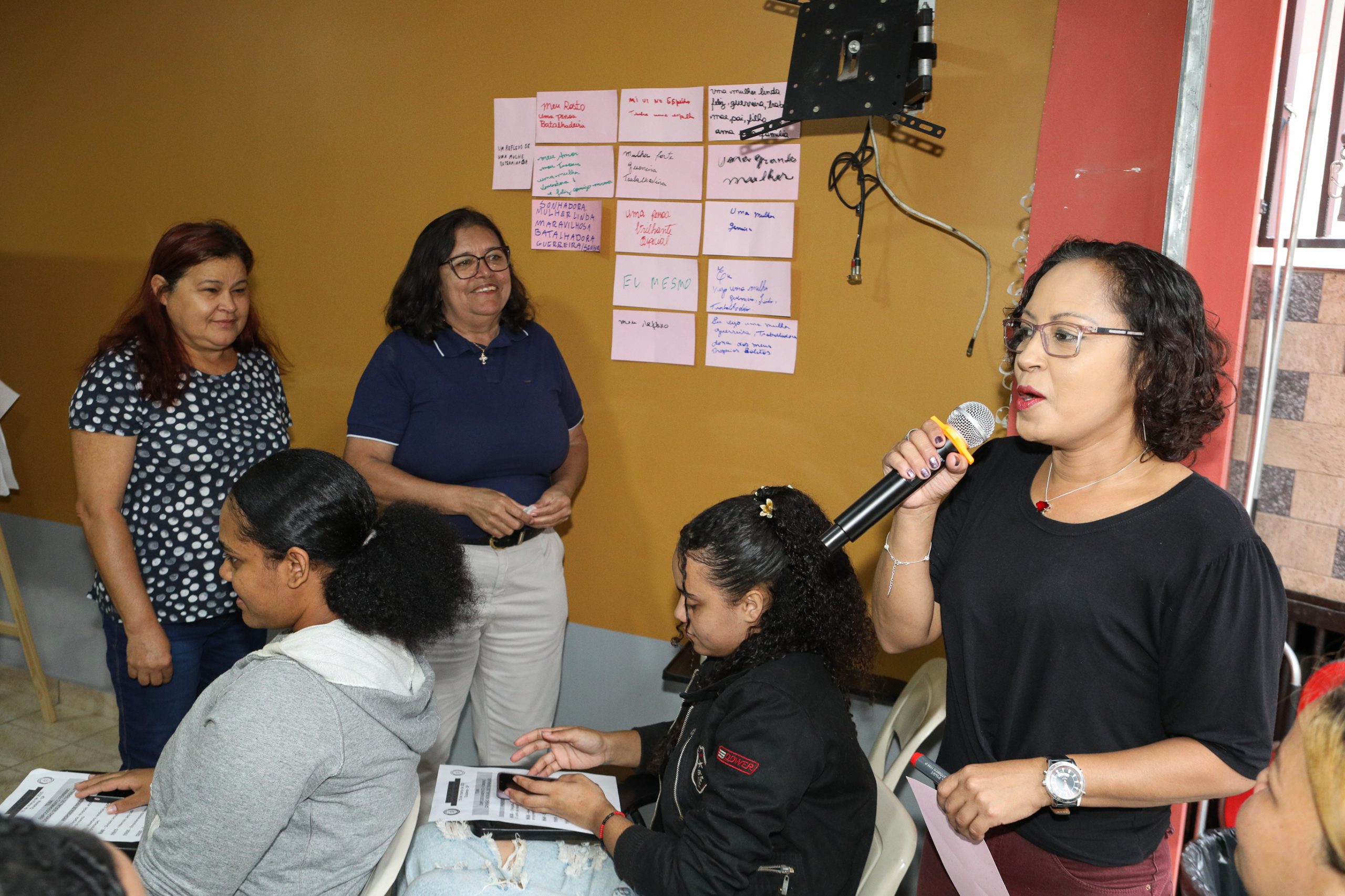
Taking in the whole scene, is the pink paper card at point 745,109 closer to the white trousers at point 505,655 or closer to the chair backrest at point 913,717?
the white trousers at point 505,655

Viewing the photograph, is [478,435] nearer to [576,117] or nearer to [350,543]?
[350,543]

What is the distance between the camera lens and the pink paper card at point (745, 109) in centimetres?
246

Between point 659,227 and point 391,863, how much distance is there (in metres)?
1.83

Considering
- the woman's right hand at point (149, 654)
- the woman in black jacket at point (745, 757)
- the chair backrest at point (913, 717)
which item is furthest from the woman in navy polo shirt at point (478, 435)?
the chair backrest at point (913, 717)

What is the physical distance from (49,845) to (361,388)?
6.04ft

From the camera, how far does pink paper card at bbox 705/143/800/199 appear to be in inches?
97.5

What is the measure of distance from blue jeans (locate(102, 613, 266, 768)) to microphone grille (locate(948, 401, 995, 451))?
172 cm

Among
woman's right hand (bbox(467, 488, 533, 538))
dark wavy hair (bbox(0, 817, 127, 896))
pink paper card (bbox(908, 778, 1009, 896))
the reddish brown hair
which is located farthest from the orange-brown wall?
dark wavy hair (bbox(0, 817, 127, 896))

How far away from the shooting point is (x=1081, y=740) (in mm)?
1297

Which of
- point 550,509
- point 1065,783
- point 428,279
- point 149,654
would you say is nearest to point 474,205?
point 428,279

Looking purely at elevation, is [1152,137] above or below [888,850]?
above

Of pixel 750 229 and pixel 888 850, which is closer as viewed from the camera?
pixel 888 850

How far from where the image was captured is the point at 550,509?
2457 millimetres

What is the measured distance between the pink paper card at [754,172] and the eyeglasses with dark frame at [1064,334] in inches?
50.6
